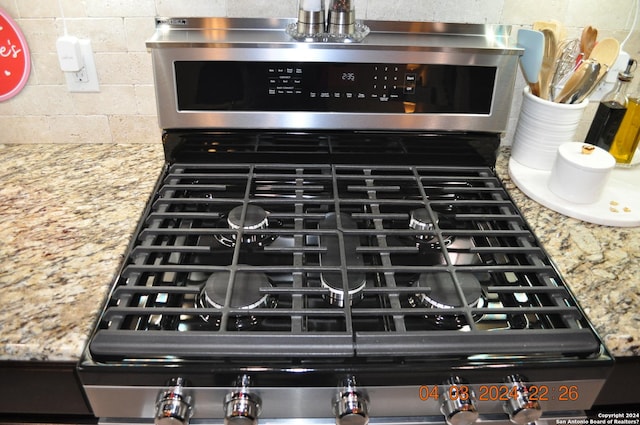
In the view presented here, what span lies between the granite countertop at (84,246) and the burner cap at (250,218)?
0.20 meters

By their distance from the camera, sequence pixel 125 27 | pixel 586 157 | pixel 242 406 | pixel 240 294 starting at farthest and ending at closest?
1. pixel 125 27
2. pixel 586 157
3. pixel 240 294
4. pixel 242 406

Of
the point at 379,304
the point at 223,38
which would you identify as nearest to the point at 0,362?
the point at 379,304

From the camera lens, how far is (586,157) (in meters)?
1.08

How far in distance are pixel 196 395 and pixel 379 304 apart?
12.7 inches

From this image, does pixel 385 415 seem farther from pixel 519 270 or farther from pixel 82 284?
pixel 82 284

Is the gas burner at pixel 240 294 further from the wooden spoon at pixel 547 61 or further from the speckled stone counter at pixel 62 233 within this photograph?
the wooden spoon at pixel 547 61

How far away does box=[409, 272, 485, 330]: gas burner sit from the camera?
2.79 ft

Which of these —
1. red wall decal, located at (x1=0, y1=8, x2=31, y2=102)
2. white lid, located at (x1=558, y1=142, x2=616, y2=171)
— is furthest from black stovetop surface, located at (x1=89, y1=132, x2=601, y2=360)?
red wall decal, located at (x1=0, y1=8, x2=31, y2=102)

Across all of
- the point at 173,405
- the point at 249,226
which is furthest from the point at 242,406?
the point at 249,226

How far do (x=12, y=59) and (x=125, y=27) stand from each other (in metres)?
0.28

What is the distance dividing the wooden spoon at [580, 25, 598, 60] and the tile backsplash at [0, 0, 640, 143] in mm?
59

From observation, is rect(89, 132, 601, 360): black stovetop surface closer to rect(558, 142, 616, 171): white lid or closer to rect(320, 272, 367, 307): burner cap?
rect(320, 272, 367, 307): burner cap

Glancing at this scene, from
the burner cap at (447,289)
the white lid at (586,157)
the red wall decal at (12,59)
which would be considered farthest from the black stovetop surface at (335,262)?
the red wall decal at (12,59)

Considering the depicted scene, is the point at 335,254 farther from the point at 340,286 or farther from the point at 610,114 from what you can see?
the point at 610,114
